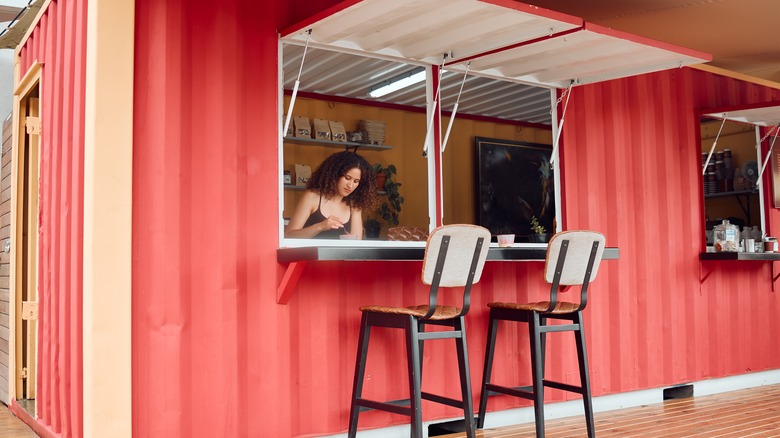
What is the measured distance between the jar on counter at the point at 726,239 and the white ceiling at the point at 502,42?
1665 mm

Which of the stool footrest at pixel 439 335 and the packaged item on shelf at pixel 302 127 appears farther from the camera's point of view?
the packaged item on shelf at pixel 302 127

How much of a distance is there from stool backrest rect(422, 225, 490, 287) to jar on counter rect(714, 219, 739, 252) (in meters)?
3.25

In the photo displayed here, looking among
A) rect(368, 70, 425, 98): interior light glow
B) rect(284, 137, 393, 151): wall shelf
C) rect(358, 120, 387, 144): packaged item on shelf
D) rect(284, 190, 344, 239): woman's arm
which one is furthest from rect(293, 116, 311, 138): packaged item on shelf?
rect(284, 190, 344, 239): woman's arm

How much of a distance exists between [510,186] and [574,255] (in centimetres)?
376

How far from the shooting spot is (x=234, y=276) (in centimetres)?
407

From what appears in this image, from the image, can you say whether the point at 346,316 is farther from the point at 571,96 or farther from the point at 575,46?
the point at 571,96

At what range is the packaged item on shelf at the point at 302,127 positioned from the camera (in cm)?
571

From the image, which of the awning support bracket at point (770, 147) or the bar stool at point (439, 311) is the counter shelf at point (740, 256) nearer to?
the awning support bracket at point (770, 147)

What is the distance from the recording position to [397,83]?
19.0 ft

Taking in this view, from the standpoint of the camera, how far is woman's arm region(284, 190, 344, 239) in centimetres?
461

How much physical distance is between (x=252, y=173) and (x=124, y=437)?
1.45 m

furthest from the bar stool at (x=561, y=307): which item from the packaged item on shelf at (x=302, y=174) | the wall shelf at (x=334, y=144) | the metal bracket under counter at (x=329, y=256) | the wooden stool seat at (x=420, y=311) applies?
the wall shelf at (x=334, y=144)

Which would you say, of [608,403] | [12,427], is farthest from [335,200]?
[608,403]

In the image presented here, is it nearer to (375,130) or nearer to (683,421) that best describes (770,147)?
(683,421)
